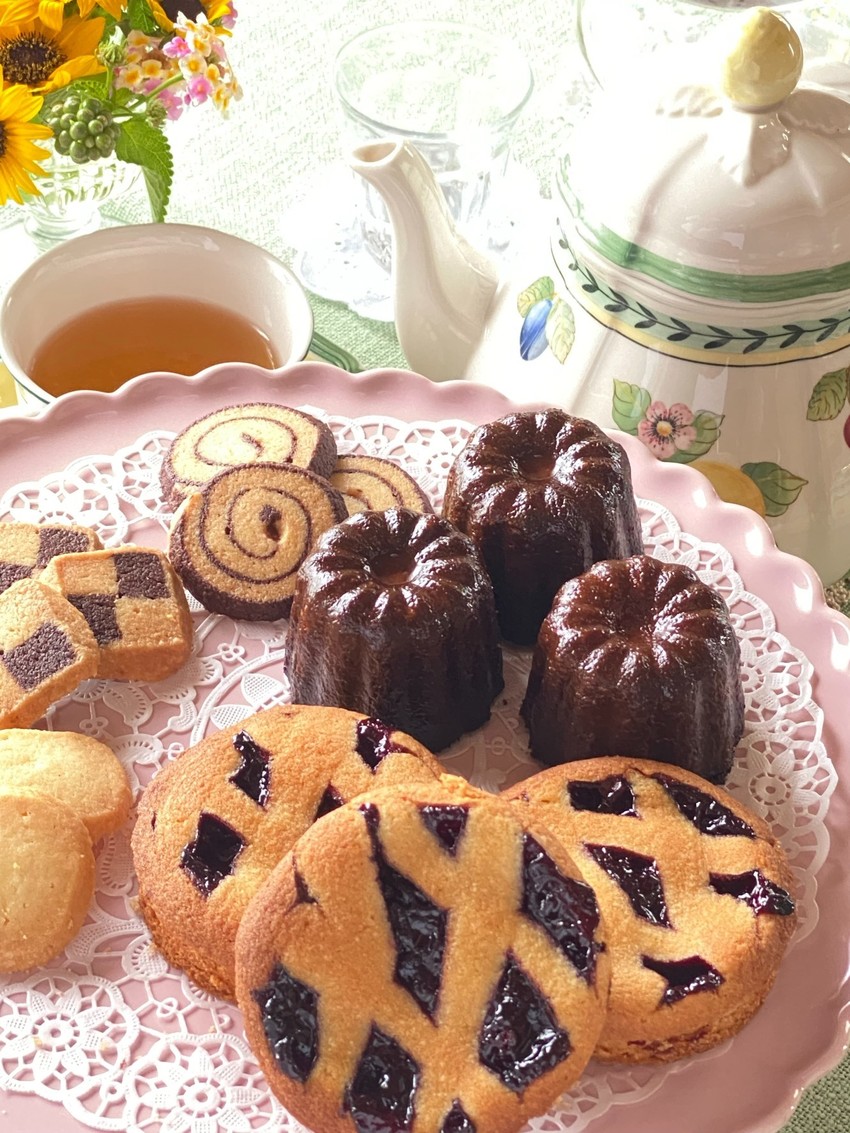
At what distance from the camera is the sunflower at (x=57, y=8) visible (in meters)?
1.22

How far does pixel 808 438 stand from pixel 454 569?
409 mm

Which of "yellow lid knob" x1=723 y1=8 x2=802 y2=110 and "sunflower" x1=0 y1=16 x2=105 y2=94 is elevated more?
"yellow lid knob" x1=723 y1=8 x2=802 y2=110

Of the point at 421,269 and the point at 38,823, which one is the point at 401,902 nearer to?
the point at 38,823

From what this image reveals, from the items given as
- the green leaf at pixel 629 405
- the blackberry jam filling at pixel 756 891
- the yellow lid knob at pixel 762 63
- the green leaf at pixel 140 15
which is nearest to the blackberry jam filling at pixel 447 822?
the blackberry jam filling at pixel 756 891

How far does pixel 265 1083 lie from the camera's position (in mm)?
891

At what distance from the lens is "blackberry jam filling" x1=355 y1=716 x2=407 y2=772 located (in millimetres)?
962

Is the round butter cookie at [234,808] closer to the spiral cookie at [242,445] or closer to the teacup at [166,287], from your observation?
the spiral cookie at [242,445]

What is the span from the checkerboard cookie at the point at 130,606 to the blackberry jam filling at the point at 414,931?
0.34 meters

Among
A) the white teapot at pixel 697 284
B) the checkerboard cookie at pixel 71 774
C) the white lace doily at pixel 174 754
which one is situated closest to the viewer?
the white lace doily at pixel 174 754

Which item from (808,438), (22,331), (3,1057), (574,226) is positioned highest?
(574,226)

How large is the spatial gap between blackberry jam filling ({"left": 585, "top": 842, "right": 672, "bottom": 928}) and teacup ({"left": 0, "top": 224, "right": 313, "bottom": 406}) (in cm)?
68

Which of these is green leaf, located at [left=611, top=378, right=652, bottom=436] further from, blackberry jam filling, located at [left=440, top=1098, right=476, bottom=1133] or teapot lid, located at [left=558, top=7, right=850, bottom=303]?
blackberry jam filling, located at [left=440, top=1098, right=476, bottom=1133]

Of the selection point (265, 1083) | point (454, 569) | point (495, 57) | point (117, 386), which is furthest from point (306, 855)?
point (495, 57)

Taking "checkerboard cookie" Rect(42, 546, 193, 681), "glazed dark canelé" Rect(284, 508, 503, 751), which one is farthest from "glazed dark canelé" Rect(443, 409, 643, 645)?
"checkerboard cookie" Rect(42, 546, 193, 681)
